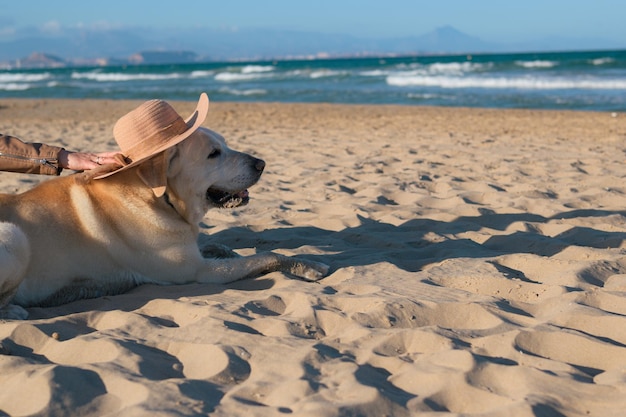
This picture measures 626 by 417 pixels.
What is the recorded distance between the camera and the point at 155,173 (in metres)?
3.88

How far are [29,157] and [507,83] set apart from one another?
25784mm

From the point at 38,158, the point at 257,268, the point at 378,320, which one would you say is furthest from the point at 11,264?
the point at 378,320

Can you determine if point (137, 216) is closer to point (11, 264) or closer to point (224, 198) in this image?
point (224, 198)

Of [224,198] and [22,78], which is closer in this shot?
[224,198]

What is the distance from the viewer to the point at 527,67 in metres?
36.3

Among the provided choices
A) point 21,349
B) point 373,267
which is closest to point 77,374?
point 21,349

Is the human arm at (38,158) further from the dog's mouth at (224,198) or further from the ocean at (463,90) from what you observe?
the ocean at (463,90)

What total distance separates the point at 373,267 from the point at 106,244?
155 cm

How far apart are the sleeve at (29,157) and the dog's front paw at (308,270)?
1486 millimetres

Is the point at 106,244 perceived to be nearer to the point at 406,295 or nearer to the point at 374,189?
the point at 406,295

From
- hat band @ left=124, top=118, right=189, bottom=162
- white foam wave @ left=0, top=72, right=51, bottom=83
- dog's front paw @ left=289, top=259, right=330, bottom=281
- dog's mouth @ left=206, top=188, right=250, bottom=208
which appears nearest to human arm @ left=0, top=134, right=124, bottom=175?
hat band @ left=124, top=118, right=189, bottom=162

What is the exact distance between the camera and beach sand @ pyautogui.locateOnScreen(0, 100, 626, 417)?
2.62 m

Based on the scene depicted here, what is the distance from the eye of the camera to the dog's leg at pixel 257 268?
164 inches

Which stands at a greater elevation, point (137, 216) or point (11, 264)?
point (137, 216)
